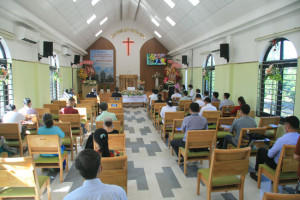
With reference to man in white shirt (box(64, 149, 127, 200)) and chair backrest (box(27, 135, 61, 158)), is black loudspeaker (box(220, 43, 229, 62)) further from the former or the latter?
man in white shirt (box(64, 149, 127, 200))

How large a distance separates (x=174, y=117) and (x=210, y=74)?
5805 millimetres

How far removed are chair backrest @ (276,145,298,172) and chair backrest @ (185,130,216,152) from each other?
1.14 metres

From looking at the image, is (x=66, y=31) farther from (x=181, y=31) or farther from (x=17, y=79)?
(x=181, y=31)

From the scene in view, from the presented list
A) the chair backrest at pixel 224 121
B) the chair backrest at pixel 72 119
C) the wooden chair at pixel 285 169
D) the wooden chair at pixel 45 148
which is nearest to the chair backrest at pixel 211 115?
the chair backrest at pixel 224 121

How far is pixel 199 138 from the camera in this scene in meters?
3.90

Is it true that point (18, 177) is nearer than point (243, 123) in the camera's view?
Yes

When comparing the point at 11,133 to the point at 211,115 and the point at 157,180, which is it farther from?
the point at 211,115

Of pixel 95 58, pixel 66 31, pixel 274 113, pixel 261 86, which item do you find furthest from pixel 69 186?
pixel 95 58

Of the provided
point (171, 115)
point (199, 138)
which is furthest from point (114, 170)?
point (171, 115)

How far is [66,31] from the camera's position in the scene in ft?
32.5

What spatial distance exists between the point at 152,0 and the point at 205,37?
3149mm

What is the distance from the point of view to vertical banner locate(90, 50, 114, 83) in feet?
56.0

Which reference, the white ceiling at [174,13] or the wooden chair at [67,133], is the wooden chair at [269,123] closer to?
the white ceiling at [174,13]

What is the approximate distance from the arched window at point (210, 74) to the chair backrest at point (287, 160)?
7.50 metres
